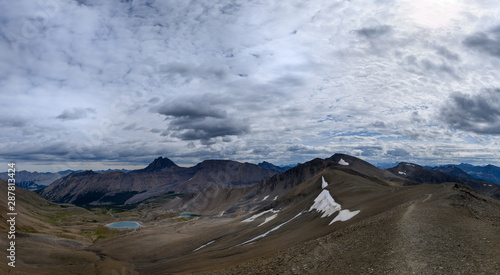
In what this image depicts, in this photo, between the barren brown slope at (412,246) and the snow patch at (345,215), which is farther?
the snow patch at (345,215)

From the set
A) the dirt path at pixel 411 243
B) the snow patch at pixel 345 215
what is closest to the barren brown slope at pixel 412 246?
the dirt path at pixel 411 243

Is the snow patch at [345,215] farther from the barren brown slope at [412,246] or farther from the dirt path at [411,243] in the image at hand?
the dirt path at [411,243]

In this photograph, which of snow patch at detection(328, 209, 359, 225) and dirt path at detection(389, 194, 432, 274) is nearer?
dirt path at detection(389, 194, 432, 274)

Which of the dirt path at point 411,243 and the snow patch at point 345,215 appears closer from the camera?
the dirt path at point 411,243

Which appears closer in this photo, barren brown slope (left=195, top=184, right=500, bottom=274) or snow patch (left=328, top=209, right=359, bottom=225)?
barren brown slope (left=195, top=184, right=500, bottom=274)

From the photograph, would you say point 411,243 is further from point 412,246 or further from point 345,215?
point 345,215

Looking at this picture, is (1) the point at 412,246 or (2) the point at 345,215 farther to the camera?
(2) the point at 345,215

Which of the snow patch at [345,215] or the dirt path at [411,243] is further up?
the dirt path at [411,243]

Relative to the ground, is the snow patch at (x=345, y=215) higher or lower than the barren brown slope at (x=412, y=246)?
lower

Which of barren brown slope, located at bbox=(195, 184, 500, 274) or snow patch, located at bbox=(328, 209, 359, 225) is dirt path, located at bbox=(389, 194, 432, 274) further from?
snow patch, located at bbox=(328, 209, 359, 225)

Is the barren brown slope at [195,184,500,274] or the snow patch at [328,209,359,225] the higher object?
the barren brown slope at [195,184,500,274]

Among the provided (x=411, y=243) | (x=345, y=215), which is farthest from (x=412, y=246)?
(x=345, y=215)

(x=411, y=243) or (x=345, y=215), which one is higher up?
(x=411, y=243)

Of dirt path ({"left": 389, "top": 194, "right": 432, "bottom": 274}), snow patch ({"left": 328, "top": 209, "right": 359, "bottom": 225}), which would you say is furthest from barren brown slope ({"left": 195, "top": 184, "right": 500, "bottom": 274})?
snow patch ({"left": 328, "top": 209, "right": 359, "bottom": 225})
